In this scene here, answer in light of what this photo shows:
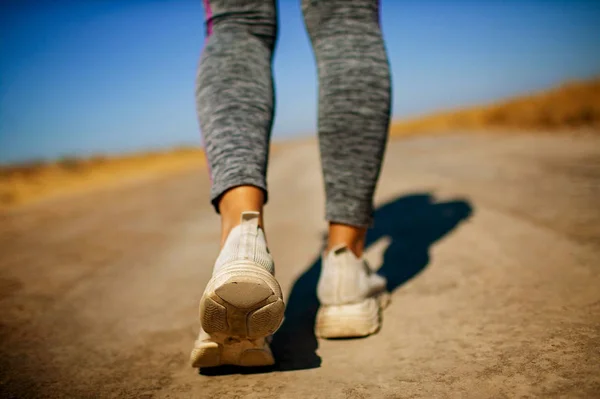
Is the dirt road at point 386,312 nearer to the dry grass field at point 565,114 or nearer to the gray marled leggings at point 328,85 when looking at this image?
the gray marled leggings at point 328,85

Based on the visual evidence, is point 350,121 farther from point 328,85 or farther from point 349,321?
point 349,321

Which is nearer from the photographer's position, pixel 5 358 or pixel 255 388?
pixel 255 388

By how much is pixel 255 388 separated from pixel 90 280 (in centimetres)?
86

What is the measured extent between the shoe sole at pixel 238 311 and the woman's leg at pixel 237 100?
6.0 inches

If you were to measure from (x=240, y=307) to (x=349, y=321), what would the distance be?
0.99 ft

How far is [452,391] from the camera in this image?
1.85 ft

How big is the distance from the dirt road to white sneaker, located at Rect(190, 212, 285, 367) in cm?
4

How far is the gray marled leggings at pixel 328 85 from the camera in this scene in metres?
0.82

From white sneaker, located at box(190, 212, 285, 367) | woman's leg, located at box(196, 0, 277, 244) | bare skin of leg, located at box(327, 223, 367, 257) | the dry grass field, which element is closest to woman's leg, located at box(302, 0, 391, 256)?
bare skin of leg, located at box(327, 223, 367, 257)

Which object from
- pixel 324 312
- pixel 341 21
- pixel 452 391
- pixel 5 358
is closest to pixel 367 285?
pixel 324 312

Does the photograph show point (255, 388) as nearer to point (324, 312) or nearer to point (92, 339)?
point (324, 312)

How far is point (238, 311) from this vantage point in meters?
0.60

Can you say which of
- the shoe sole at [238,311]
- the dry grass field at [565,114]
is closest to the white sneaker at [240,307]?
the shoe sole at [238,311]

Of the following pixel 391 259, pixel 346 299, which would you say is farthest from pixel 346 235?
pixel 391 259
